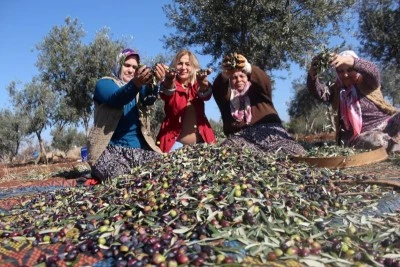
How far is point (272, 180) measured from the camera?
9.92ft

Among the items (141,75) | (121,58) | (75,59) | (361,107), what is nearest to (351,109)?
(361,107)

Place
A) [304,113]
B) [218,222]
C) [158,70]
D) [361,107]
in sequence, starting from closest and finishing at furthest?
[218,222] → [158,70] → [361,107] → [304,113]

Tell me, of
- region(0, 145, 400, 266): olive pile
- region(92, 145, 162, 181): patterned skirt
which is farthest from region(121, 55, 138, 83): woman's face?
region(0, 145, 400, 266): olive pile

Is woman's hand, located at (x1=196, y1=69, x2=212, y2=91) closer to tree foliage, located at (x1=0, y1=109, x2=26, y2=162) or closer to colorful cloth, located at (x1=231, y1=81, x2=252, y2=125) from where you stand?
colorful cloth, located at (x1=231, y1=81, x2=252, y2=125)

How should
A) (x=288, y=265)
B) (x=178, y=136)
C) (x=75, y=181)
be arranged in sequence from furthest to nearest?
(x=178, y=136) < (x=75, y=181) < (x=288, y=265)

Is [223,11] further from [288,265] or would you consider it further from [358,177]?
[288,265]

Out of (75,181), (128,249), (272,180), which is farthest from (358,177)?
(75,181)

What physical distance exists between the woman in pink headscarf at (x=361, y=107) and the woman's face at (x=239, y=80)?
0.84 meters

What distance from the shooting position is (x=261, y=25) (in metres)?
10.6

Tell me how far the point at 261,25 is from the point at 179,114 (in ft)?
19.7

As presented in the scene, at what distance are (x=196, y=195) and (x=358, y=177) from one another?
156 centimetres

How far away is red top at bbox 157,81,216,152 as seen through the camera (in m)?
5.47

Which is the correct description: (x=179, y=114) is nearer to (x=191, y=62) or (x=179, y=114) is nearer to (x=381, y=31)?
(x=191, y=62)

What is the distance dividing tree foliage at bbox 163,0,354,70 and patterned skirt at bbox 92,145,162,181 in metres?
6.71
